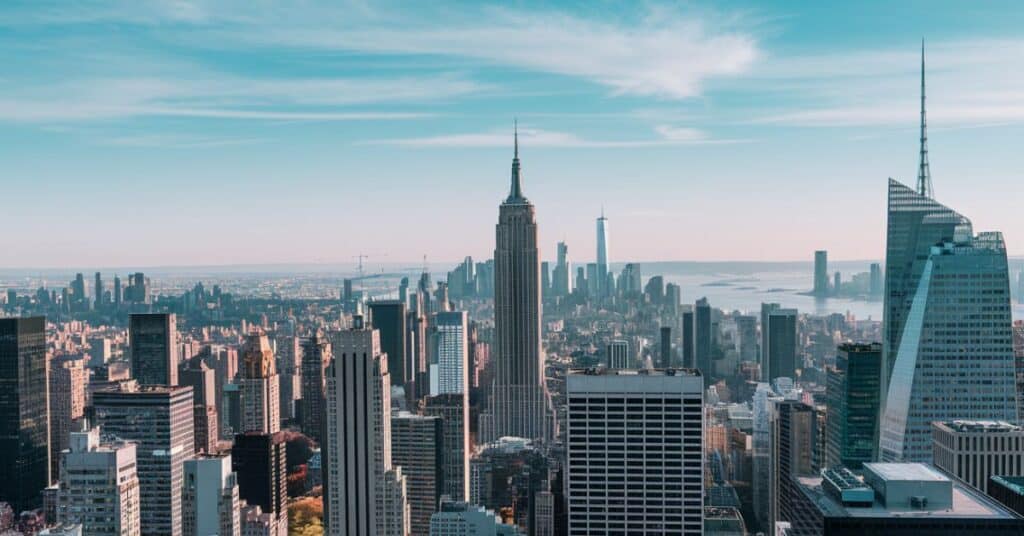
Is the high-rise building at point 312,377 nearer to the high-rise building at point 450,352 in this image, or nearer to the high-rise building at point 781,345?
the high-rise building at point 450,352

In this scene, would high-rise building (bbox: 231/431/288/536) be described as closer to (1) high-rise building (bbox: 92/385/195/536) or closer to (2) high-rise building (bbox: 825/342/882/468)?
(1) high-rise building (bbox: 92/385/195/536)

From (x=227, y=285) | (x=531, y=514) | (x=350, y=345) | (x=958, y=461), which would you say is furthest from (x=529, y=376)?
(x=958, y=461)

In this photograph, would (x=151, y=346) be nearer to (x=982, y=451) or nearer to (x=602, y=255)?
(x=602, y=255)

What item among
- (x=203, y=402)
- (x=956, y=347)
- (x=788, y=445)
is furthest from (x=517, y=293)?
(x=956, y=347)

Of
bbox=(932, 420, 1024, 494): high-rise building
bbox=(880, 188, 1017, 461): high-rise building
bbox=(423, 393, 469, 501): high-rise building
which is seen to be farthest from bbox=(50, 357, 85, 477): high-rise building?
bbox=(932, 420, 1024, 494): high-rise building

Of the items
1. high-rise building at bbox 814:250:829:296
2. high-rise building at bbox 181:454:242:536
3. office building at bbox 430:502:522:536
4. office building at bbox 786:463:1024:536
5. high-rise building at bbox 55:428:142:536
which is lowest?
office building at bbox 430:502:522:536

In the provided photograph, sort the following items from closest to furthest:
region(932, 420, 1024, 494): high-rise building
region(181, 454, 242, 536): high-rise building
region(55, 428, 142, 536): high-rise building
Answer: region(55, 428, 142, 536): high-rise building
region(932, 420, 1024, 494): high-rise building
region(181, 454, 242, 536): high-rise building

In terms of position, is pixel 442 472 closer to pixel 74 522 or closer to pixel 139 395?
pixel 139 395
